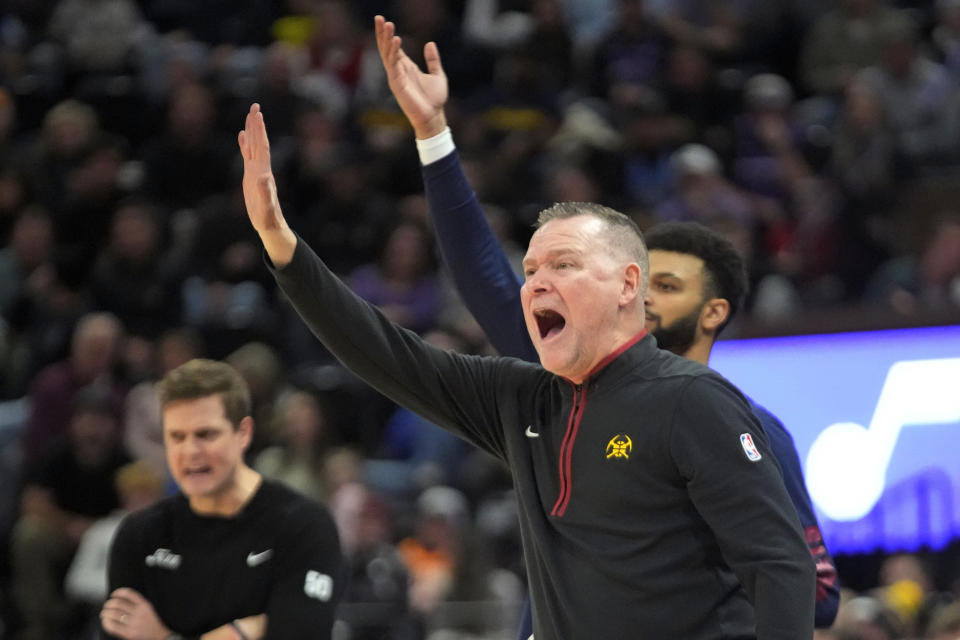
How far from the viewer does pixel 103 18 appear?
13.2 meters

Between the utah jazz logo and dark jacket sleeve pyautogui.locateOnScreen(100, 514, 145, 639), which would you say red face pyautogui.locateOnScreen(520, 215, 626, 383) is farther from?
dark jacket sleeve pyautogui.locateOnScreen(100, 514, 145, 639)

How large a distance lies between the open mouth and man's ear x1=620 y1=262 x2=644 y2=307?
146 mm

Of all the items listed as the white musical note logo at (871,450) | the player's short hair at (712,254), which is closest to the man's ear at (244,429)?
the player's short hair at (712,254)

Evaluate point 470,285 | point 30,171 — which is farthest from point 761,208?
point 470,285

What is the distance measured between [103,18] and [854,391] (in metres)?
7.78

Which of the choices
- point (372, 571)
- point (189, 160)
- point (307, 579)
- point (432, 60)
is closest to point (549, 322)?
point (432, 60)

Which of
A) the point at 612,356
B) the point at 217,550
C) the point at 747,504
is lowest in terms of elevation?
the point at 217,550

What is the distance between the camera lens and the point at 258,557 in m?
4.57

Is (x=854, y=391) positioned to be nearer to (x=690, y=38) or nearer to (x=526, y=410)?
(x=690, y=38)

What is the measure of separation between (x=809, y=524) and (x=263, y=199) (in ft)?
5.33

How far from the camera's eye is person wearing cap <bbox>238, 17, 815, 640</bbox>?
3.10m

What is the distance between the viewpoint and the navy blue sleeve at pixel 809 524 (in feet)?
12.4

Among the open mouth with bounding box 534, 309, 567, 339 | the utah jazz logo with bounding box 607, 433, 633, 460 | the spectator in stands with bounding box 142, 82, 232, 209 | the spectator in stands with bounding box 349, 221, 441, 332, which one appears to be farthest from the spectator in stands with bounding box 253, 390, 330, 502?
the utah jazz logo with bounding box 607, 433, 633, 460

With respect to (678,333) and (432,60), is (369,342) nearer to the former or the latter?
(678,333)
